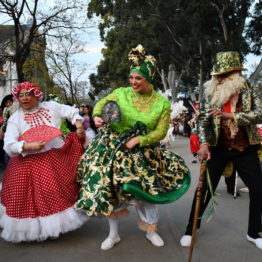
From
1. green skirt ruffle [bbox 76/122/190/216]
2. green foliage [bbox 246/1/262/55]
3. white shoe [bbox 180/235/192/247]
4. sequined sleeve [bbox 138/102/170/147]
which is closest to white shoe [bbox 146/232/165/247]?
white shoe [bbox 180/235/192/247]

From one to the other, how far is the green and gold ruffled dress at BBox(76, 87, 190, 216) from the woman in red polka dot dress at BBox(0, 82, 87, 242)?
0.25 metres

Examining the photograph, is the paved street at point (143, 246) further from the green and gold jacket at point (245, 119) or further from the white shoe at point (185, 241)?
the green and gold jacket at point (245, 119)

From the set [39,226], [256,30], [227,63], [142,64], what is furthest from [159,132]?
[256,30]

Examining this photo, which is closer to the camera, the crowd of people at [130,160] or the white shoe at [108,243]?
the crowd of people at [130,160]

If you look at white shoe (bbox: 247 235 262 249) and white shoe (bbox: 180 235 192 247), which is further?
white shoe (bbox: 180 235 192 247)

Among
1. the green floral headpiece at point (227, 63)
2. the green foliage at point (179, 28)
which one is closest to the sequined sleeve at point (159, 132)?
the green floral headpiece at point (227, 63)

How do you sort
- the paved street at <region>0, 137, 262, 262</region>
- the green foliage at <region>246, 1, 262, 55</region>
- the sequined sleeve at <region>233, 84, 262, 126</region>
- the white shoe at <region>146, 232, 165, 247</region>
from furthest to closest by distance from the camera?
the green foliage at <region>246, 1, 262, 55</region> → the white shoe at <region>146, 232, 165, 247</region> → the paved street at <region>0, 137, 262, 262</region> → the sequined sleeve at <region>233, 84, 262, 126</region>

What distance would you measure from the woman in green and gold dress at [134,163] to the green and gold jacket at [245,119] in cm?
37

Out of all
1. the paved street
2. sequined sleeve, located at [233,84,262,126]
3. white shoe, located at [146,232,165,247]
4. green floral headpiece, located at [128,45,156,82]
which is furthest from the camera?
white shoe, located at [146,232,165,247]

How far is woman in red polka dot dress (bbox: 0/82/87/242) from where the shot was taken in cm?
389

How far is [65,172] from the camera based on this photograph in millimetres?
4121

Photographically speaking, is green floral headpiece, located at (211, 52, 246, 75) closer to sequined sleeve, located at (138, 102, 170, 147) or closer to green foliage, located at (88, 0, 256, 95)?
sequined sleeve, located at (138, 102, 170, 147)

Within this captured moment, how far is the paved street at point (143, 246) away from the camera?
3.69 meters

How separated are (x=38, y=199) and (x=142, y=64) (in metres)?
1.69
